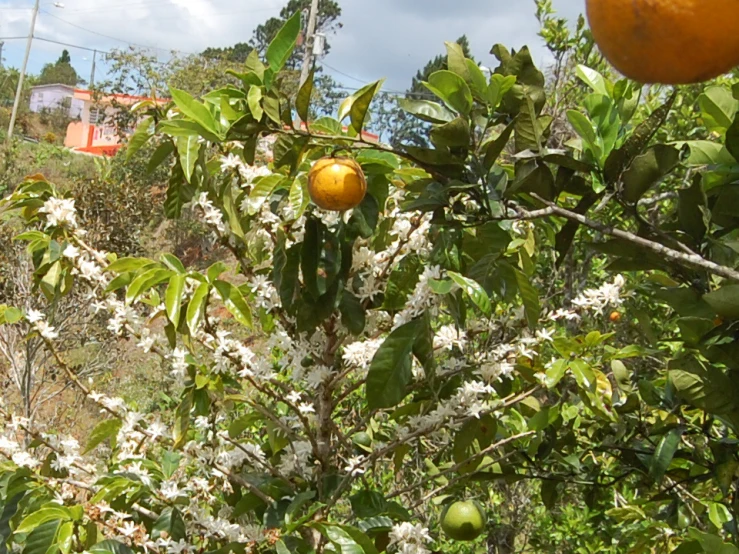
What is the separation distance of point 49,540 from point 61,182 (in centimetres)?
1282

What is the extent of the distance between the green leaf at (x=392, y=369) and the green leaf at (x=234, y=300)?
0.81 feet

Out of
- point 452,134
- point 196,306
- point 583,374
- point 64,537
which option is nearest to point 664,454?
point 583,374

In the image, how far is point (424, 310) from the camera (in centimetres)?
107

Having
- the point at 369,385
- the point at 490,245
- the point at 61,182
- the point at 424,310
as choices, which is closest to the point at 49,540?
the point at 369,385

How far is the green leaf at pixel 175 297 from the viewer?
1.02m

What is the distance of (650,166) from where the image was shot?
76cm

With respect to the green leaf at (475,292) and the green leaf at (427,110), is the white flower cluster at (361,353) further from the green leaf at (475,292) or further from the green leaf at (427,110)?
the green leaf at (427,110)

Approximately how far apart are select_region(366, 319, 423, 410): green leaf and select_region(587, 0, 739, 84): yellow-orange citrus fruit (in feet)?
2.27

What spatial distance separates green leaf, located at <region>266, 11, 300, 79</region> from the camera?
888 millimetres

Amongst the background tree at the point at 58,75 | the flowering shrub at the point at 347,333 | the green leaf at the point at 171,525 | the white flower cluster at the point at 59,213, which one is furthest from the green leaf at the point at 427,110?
the background tree at the point at 58,75

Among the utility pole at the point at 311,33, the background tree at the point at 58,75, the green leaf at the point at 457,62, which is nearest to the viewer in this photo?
the green leaf at the point at 457,62

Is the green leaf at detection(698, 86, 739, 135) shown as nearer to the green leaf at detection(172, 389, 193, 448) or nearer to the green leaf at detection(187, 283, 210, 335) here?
the green leaf at detection(187, 283, 210, 335)

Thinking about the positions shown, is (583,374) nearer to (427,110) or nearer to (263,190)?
(427,110)

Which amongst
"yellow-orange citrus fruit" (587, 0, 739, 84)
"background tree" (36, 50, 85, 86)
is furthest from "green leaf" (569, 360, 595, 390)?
"background tree" (36, 50, 85, 86)
